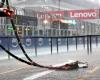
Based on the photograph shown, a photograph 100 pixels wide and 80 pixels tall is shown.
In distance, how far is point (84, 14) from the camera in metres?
59.4

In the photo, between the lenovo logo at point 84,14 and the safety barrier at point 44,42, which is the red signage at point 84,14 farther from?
the safety barrier at point 44,42

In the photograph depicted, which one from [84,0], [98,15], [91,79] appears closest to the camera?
[91,79]

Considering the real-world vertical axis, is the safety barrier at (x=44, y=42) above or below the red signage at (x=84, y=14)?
below

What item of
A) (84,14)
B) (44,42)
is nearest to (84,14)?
(84,14)

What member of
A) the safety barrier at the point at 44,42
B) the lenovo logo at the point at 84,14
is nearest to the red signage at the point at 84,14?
the lenovo logo at the point at 84,14

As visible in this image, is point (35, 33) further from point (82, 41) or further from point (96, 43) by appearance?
point (96, 43)

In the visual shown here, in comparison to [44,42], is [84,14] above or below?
above

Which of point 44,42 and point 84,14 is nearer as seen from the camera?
point 44,42

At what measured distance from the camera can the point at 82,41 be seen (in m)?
37.9

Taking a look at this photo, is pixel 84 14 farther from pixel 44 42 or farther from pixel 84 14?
pixel 44 42

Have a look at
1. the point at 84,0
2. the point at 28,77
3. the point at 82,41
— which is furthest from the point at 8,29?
the point at 84,0

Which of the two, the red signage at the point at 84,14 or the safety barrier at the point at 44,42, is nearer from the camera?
the safety barrier at the point at 44,42

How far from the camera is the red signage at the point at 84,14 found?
191ft

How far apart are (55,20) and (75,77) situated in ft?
137
